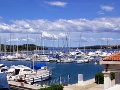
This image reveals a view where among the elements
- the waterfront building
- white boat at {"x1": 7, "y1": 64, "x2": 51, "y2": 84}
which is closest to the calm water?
white boat at {"x1": 7, "y1": 64, "x2": 51, "y2": 84}

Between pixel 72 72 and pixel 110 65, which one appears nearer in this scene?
pixel 110 65

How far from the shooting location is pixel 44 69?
70.9 metres

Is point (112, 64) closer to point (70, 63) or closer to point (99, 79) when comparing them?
point (99, 79)

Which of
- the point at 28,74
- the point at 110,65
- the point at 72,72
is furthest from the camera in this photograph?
the point at 72,72

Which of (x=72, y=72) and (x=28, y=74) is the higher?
(x=28, y=74)

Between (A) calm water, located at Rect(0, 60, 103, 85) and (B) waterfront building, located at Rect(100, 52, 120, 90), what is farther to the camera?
(A) calm water, located at Rect(0, 60, 103, 85)

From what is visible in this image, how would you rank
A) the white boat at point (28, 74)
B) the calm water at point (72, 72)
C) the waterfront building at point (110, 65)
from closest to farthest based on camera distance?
the waterfront building at point (110, 65), the white boat at point (28, 74), the calm water at point (72, 72)

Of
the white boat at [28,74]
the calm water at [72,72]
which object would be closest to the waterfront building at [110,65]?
the white boat at [28,74]

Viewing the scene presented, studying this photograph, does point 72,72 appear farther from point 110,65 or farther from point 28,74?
point 110,65

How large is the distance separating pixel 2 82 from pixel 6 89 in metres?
0.38

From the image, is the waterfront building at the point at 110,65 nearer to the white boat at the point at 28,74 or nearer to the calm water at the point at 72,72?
the white boat at the point at 28,74

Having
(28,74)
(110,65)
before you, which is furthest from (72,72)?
(110,65)

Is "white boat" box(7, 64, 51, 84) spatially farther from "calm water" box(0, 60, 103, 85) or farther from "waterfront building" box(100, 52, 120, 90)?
"waterfront building" box(100, 52, 120, 90)

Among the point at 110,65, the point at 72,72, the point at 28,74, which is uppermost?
the point at 110,65
